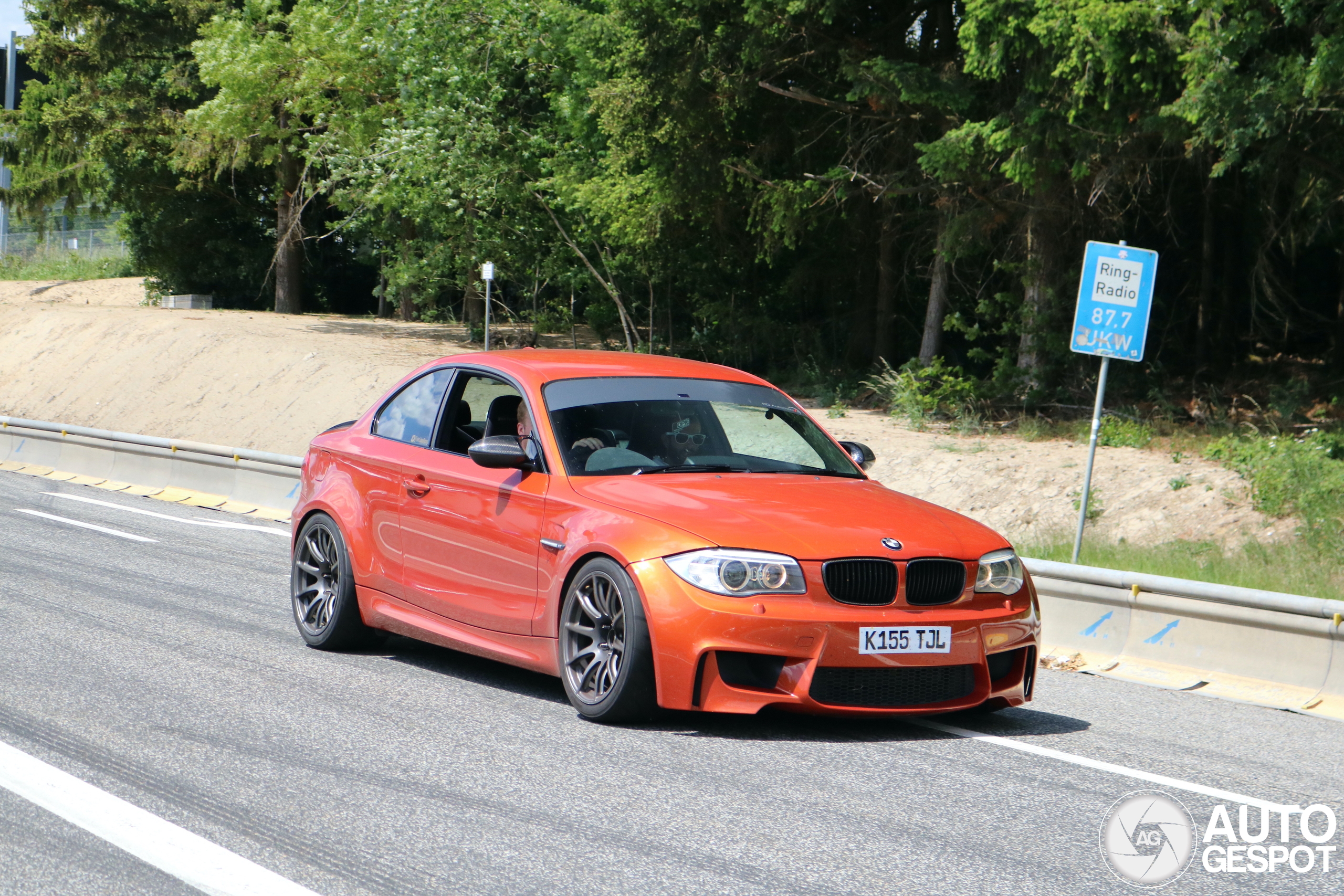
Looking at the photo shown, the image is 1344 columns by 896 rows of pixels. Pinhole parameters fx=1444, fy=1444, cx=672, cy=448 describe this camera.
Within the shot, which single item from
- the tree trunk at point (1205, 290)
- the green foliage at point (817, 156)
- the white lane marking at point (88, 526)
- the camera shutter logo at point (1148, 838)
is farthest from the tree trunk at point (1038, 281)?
the camera shutter logo at point (1148, 838)

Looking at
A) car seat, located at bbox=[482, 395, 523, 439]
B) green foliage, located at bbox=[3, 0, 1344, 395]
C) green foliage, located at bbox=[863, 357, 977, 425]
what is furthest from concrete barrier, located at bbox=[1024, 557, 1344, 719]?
green foliage, located at bbox=[863, 357, 977, 425]

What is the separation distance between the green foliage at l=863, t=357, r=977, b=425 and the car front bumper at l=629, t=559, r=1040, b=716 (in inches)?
617

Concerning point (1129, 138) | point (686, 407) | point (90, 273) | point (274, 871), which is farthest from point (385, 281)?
point (274, 871)

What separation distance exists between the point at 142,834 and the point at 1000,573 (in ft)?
12.2

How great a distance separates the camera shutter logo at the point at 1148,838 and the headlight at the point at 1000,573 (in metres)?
1.13

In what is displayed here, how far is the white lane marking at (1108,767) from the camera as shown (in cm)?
549

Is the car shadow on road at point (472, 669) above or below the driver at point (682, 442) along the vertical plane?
below

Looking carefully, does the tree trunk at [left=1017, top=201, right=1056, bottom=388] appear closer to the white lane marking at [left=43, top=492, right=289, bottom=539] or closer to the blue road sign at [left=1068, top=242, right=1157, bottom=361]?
the blue road sign at [left=1068, top=242, right=1157, bottom=361]

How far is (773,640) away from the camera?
5.84 metres

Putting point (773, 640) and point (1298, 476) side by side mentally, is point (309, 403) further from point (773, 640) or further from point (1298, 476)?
point (773, 640)

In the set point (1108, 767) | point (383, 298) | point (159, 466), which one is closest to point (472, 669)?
point (1108, 767)

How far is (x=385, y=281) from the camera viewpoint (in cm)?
4194

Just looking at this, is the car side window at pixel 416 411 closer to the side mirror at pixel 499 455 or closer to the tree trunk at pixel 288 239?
the side mirror at pixel 499 455

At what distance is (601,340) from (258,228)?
16.8 meters
